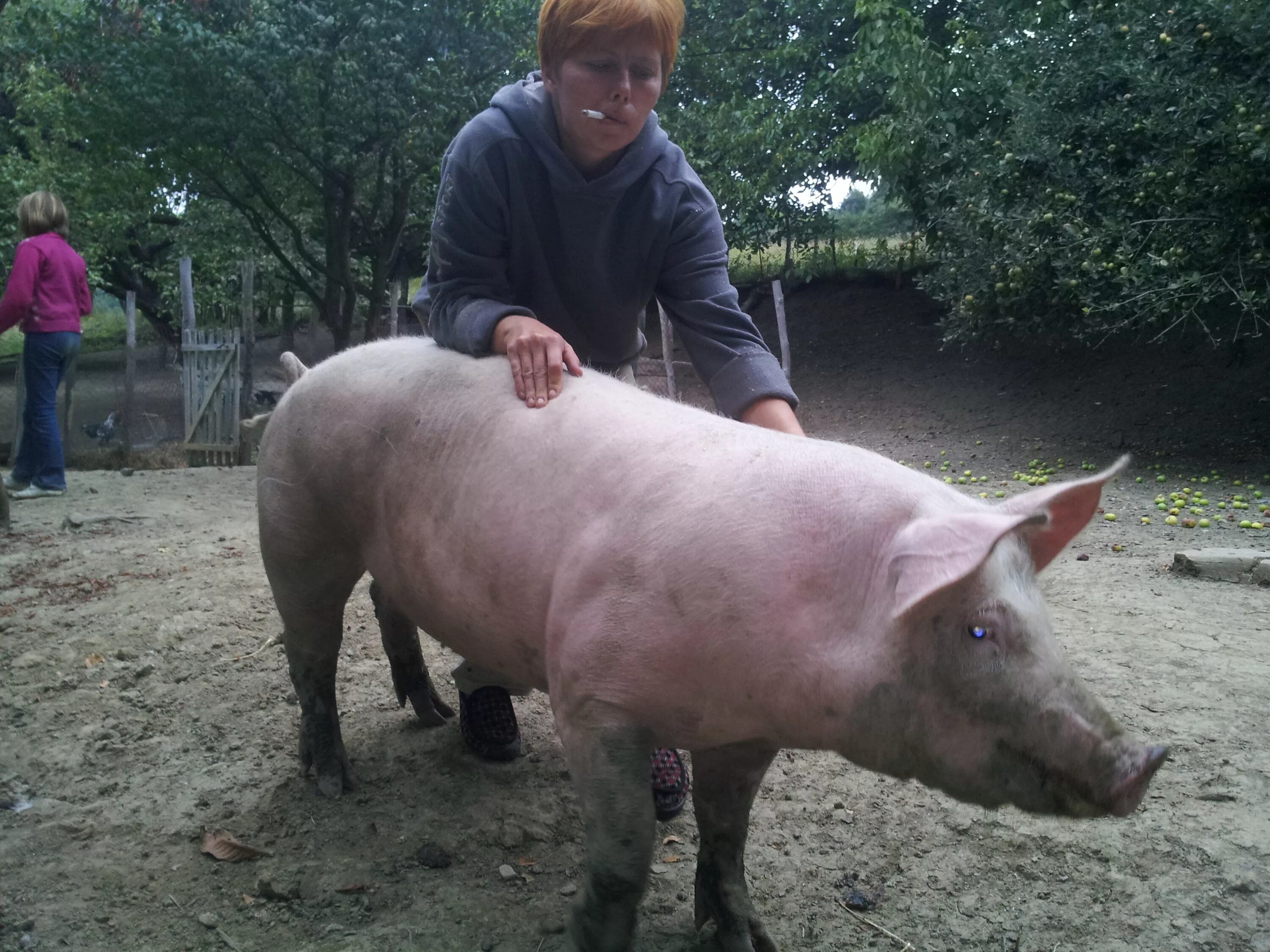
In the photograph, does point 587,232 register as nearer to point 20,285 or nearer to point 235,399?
point 20,285

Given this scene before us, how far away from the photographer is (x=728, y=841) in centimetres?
216

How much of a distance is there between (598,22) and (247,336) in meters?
9.51

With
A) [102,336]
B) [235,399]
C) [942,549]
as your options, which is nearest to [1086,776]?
[942,549]

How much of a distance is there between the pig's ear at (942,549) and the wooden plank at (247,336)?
33.4 ft

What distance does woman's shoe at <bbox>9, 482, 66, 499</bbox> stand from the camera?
7.24 metres

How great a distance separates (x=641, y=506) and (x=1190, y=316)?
899cm

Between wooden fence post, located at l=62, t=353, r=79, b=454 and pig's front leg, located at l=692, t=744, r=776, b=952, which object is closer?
pig's front leg, located at l=692, t=744, r=776, b=952

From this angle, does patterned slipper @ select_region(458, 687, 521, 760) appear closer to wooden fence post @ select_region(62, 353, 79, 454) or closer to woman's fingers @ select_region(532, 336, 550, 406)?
woman's fingers @ select_region(532, 336, 550, 406)

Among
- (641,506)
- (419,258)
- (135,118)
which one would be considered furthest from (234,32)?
(641,506)

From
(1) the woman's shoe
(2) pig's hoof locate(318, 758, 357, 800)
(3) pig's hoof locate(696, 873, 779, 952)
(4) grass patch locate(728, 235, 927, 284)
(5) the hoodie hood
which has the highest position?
(4) grass patch locate(728, 235, 927, 284)

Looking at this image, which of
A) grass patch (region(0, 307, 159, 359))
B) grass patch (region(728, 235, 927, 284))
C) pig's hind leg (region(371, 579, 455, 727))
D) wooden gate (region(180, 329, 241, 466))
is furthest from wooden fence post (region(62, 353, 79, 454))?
grass patch (region(0, 307, 159, 359))

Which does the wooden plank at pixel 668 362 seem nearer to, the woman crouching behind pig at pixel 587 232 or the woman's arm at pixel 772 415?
the woman crouching behind pig at pixel 587 232

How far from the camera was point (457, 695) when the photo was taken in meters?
3.66

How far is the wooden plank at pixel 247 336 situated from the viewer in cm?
1070
